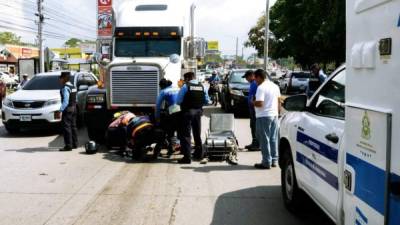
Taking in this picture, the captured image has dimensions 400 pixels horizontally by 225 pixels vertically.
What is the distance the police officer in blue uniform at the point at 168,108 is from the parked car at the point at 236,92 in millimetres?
7763

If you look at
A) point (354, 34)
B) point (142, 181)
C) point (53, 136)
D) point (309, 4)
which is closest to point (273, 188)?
point (142, 181)

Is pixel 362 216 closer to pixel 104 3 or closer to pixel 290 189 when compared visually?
pixel 290 189

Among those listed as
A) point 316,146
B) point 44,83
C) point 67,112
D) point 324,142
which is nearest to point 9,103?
point 44,83

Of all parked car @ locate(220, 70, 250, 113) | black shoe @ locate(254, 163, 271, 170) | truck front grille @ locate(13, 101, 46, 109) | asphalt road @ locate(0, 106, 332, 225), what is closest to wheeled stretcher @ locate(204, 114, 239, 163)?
asphalt road @ locate(0, 106, 332, 225)

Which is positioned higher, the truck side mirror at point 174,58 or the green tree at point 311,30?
the green tree at point 311,30

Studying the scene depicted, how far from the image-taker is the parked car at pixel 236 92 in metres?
17.6

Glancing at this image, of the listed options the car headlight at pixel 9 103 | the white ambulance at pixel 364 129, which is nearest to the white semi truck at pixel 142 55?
the car headlight at pixel 9 103

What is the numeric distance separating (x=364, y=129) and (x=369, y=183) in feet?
1.13

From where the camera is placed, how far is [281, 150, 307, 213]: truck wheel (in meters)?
5.82

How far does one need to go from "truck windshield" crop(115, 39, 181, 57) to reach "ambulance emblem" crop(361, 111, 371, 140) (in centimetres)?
984

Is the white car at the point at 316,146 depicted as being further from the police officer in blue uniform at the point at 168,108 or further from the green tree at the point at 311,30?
the green tree at the point at 311,30

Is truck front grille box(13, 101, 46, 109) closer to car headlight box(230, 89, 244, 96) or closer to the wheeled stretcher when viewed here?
the wheeled stretcher

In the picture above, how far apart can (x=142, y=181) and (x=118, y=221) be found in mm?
2163

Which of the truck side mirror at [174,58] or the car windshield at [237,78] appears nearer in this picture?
the truck side mirror at [174,58]
